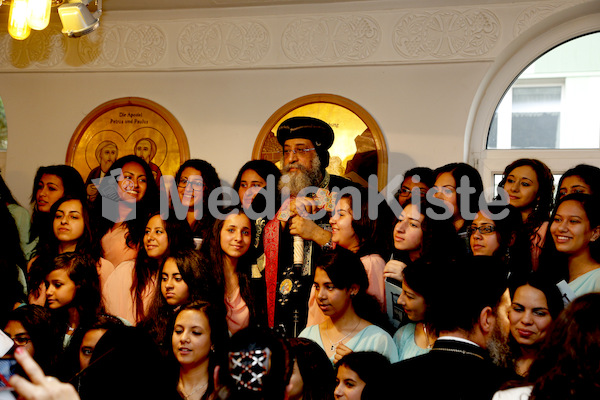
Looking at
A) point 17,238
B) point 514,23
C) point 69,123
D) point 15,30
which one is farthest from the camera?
point 69,123

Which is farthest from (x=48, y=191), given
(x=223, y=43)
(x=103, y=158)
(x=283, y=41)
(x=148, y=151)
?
(x=283, y=41)

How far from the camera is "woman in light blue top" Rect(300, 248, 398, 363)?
419cm

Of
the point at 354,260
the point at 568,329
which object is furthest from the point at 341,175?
the point at 568,329

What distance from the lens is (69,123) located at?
676cm

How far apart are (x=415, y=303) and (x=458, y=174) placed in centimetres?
144

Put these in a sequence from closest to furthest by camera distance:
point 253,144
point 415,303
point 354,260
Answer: point 415,303 < point 354,260 < point 253,144

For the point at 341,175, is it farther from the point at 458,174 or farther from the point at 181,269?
the point at 181,269

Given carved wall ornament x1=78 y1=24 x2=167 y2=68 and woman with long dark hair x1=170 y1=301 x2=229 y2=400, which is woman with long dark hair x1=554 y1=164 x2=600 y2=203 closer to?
woman with long dark hair x1=170 y1=301 x2=229 y2=400

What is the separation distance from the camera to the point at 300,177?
5613mm

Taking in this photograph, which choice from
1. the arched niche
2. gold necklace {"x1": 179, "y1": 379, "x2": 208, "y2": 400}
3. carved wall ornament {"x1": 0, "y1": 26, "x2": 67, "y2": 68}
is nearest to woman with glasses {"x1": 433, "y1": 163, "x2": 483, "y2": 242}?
the arched niche

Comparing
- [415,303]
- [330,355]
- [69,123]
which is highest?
[69,123]

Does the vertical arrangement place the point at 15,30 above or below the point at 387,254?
above

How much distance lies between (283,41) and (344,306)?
115 inches

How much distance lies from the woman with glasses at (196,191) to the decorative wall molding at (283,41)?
1282 millimetres
